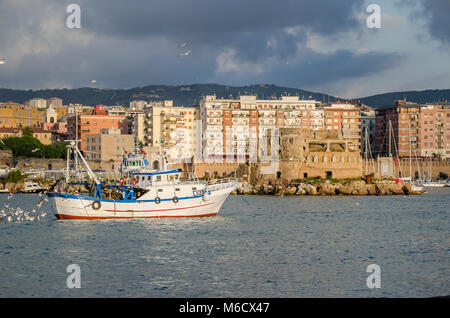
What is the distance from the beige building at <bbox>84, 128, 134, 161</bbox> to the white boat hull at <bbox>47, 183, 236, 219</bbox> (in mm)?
73757

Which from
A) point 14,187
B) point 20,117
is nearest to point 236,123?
Result: point 14,187

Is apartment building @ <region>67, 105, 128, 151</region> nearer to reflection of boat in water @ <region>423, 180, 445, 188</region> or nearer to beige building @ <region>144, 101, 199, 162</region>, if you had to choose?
beige building @ <region>144, 101, 199, 162</region>

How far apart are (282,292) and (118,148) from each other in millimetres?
100060

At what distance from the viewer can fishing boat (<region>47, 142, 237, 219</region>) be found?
4225cm

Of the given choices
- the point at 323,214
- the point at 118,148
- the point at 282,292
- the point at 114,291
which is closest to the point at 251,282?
the point at 282,292

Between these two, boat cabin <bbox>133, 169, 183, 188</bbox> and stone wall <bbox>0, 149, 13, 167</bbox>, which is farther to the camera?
stone wall <bbox>0, 149, 13, 167</bbox>

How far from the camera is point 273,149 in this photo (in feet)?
287

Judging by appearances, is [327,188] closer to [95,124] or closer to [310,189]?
[310,189]

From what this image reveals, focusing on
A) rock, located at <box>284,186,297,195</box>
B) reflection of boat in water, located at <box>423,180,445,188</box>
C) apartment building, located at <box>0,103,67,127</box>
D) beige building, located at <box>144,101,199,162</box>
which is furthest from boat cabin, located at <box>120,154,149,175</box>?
apartment building, located at <box>0,103,67,127</box>

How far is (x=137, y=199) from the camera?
42.6 meters

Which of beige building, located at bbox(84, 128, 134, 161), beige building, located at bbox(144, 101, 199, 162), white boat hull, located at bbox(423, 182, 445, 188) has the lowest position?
white boat hull, located at bbox(423, 182, 445, 188)

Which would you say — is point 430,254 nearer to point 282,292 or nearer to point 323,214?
point 282,292

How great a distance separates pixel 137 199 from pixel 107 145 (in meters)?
76.2

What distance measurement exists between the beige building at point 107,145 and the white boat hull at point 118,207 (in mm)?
73757
